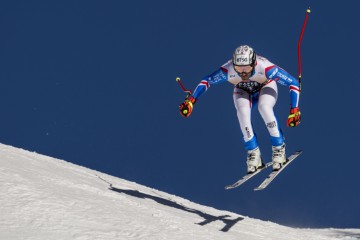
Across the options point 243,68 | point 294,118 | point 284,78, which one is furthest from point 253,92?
point 294,118

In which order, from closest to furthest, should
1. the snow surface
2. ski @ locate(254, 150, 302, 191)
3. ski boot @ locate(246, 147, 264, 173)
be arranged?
the snow surface, ski @ locate(254, 150, 302, 191), ski boot @ locate(246, 147, 264, 173)

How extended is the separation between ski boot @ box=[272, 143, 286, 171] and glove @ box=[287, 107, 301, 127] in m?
0.90

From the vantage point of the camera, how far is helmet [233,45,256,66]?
952cm

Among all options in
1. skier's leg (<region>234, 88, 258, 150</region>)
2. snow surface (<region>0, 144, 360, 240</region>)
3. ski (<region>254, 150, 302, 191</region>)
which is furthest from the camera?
skier's leg (<region>234, 88, 258, 150</region>)

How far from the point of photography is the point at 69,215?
7.08 metres

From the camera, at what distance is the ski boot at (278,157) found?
33.3ft

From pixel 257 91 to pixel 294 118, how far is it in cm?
111

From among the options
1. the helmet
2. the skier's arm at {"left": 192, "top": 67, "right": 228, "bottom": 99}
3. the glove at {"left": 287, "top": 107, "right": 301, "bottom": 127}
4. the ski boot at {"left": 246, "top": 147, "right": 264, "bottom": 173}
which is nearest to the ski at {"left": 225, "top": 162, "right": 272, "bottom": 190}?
the ski boot at {"left": 246, "top": 147, "right": 264, "bottom": 173}

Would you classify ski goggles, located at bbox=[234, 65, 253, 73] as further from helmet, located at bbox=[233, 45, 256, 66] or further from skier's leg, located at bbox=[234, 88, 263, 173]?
skier's leg, located at bbox=[234, 88, 263, 173]

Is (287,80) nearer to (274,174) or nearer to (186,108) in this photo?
(274,174)

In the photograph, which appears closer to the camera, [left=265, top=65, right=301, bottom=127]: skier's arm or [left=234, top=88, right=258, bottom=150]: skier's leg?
[left=265, top=65, right=301, bottom=127]: skier's arm

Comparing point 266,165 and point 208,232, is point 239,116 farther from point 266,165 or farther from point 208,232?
point 208,232

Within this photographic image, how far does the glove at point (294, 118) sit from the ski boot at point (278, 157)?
0.90 meters

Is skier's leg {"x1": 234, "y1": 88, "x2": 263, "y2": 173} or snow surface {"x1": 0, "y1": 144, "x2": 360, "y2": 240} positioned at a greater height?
skier's leg {"x1": 234, "y1": 88, "x2": 263, "y2": 173}
